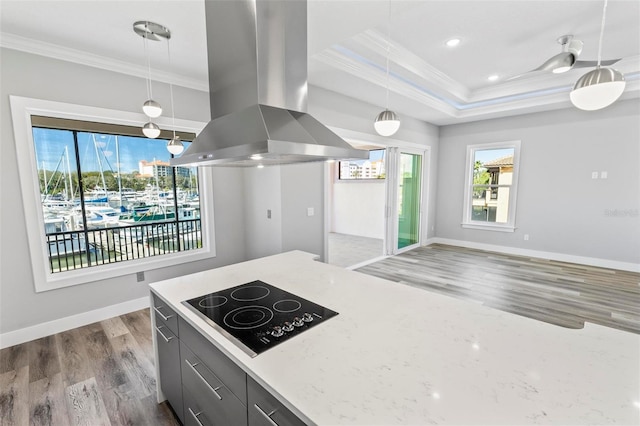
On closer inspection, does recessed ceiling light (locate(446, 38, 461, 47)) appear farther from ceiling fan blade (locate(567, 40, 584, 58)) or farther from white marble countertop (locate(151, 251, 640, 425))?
white marble countertop (locate(151, 251, 640, 425))

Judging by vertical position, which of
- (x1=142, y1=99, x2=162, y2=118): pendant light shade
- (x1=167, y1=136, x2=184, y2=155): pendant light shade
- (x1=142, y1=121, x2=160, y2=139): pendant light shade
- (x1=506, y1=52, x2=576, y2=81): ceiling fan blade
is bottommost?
(x1=167, y1=136, x2=184, y2=155): pendant light shade

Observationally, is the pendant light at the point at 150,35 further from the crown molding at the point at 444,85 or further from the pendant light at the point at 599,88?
the pendant light at the point at 599,88

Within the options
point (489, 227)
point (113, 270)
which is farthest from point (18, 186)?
point (489, 227)

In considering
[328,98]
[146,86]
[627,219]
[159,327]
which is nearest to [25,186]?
[146,86]

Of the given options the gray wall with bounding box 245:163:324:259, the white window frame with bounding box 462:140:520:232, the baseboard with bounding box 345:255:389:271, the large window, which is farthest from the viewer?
the large window

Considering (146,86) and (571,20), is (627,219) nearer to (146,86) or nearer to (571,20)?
(571,20)

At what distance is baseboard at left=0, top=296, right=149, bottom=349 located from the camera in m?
2.60

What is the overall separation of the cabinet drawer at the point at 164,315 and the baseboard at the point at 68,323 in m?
1.86

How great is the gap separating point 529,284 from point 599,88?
3535mm

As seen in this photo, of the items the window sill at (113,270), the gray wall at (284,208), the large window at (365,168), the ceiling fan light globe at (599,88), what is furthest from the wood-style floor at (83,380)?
the large window at (365,168)

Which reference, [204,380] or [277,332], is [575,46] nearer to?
[277,332]

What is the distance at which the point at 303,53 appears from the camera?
150 centimetres

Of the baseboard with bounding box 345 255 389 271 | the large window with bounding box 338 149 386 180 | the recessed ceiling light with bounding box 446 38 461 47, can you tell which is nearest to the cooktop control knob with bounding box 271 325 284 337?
the recessed ceiling light with bounding box 446 38 461 47

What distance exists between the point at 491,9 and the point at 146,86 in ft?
11.9
